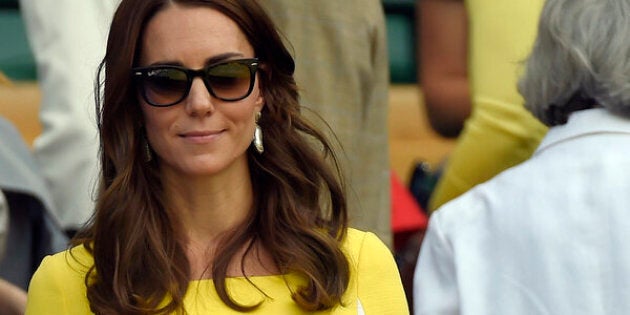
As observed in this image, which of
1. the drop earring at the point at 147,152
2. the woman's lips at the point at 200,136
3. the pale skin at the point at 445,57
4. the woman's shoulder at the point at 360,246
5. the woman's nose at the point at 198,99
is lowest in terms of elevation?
the pale skin at the point at 445,57

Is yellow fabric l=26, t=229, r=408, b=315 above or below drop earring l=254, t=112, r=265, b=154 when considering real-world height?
below

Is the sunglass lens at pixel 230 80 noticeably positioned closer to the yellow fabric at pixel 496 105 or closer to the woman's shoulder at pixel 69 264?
the woman's shoulder at pixel 69 264

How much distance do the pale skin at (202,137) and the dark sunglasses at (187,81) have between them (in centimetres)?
1

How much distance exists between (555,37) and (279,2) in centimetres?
79

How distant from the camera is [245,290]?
3371 millimetres

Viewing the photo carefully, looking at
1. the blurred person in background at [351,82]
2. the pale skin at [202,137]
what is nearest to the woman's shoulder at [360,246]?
the pale skin at [202,137]

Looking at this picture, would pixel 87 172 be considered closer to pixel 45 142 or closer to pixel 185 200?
pixel 45 142

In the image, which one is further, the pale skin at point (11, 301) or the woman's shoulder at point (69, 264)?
the pale skin at point (11, 301)

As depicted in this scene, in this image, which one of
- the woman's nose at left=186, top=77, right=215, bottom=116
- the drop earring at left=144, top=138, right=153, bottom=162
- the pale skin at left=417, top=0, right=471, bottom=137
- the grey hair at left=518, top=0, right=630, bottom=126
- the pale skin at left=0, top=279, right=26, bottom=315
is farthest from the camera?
the pale skin at left=417, top=0, right=471, bottom=137

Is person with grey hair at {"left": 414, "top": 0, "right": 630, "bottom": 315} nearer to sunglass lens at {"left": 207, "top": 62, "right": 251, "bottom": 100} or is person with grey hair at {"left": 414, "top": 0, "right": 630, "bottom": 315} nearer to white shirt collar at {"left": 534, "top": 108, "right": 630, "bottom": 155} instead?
white shirt collar at {"left": 534, "top": 108, "right": 630, "bottom": 155}

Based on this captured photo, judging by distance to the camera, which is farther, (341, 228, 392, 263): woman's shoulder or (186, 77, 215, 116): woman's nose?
(341, 228, 392, 263): woman's shoulder

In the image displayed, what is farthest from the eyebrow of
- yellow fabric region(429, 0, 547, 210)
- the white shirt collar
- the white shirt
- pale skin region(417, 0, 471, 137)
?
pale skin region(417, 0, 471, 137)

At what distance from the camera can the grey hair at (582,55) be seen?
147 inches

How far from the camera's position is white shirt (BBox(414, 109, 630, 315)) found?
3.59 metres
